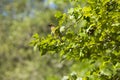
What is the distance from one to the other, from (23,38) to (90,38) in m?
29.5

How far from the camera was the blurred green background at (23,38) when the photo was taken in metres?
29.9

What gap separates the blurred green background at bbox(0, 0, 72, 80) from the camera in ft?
98.1

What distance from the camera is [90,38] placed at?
10.4 ft

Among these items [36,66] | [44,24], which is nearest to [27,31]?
[44,24]

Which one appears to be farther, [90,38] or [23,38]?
[23,38]

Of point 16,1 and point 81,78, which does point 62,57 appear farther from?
point 16,1

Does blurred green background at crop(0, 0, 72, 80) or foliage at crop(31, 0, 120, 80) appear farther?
blurred green background at crop(0, 0, 72, 80)

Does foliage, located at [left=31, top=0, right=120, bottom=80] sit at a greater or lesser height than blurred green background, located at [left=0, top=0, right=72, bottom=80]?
lesser

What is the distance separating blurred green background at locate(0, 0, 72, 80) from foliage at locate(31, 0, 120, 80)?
81.1 ft

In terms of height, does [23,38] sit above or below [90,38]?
above

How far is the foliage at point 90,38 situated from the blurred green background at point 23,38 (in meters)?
24.7

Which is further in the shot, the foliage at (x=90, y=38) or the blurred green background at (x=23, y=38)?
the blurred green background at (x=23, y=38)

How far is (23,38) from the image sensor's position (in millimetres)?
32531

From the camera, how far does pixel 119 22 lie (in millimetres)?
3074
